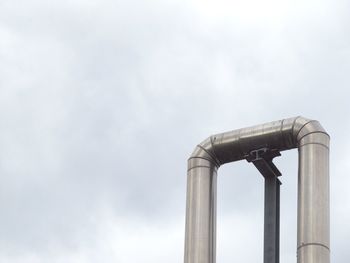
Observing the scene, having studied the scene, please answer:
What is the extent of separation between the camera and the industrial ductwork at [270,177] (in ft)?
131

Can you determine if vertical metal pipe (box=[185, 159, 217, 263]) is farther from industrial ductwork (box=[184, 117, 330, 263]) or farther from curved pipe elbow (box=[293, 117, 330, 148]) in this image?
curved pipe elbow (box=[293, 117, 330, 148])

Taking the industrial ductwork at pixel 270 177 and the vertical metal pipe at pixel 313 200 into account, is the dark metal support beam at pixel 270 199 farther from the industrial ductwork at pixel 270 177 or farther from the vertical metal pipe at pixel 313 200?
the vertical metal pipe at pixel 313 200

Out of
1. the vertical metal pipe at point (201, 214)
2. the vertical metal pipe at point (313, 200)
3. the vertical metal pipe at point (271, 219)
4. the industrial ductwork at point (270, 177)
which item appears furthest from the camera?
the vertical metal pipe at point (271, 219)

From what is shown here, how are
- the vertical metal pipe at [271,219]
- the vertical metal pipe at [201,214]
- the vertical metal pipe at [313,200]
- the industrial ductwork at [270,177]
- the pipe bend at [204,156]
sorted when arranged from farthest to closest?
the pipe bend at [204,156], the vertical metal pipe at [271,219], the vertical metal pipe at [201,214], the industrial ductwork at [270,177], the vertical metal pipe at [313,200]

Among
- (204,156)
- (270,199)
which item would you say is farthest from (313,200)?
(204,156)

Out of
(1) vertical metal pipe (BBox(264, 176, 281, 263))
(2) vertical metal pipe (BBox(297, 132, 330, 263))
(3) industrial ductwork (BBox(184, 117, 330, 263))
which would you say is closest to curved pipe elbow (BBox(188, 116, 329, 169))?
(3) industrial ductwork (BBox(184, 117, 330, 263))

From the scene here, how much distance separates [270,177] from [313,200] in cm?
376

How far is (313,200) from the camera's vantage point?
40.3 meters

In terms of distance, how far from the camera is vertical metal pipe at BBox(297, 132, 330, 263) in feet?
129

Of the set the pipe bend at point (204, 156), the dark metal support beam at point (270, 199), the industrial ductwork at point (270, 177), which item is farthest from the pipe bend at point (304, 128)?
the pipe bend at point (204, 156)

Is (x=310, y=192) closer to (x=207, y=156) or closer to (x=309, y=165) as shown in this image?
(x=309, y=165)

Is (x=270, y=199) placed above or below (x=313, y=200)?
above

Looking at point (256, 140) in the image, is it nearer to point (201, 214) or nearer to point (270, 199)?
point (270, 199)

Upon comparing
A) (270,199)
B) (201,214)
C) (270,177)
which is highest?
(270,177)
